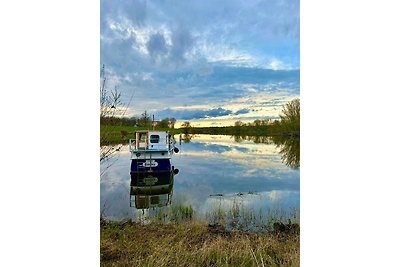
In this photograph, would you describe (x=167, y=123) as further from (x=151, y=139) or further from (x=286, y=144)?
(x=286, y=144)

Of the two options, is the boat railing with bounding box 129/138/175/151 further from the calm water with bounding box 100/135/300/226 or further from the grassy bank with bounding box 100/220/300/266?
the grassy bank with bounding box 100/220/300/266

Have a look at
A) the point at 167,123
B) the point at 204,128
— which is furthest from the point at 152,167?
the point at 204,128

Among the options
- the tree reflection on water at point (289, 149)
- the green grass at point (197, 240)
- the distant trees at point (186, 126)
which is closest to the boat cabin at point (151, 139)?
the distant trees at point (186, 126)

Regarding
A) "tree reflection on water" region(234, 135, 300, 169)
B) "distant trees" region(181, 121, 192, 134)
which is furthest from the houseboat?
"tree reflection on water" region(234, 135, 300, 169)

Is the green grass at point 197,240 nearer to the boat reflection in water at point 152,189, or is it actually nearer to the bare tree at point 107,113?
the boat reflection in water at point 152,189
